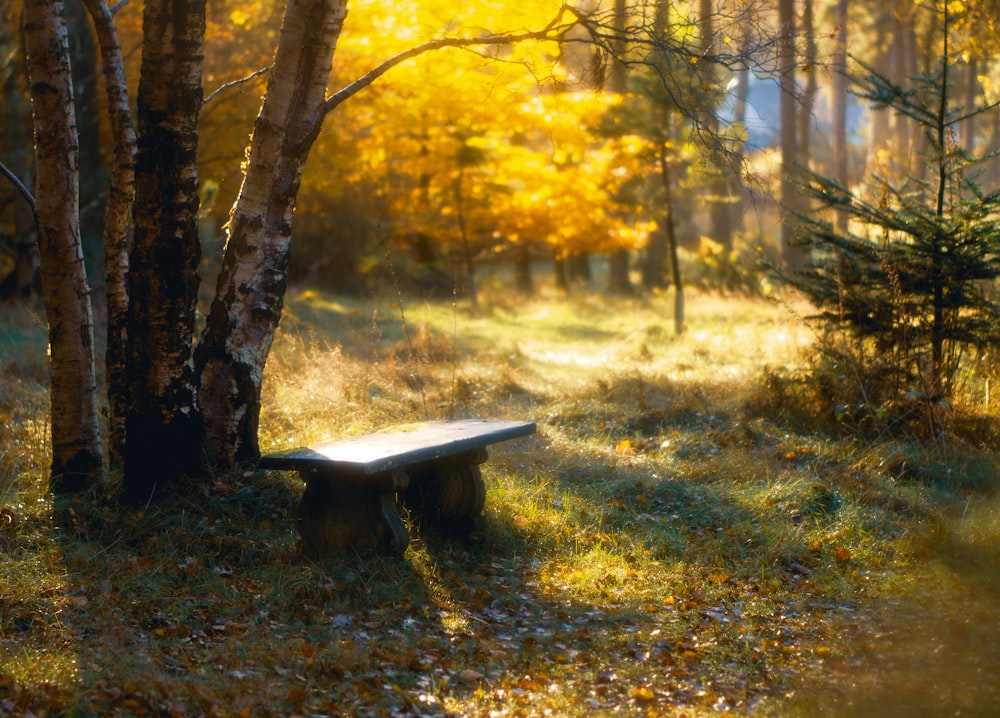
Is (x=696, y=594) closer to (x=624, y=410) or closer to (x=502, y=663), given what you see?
(x=502, y=663)

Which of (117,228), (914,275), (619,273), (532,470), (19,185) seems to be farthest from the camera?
(619,273)

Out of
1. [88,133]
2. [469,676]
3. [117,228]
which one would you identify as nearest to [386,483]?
[469,676]

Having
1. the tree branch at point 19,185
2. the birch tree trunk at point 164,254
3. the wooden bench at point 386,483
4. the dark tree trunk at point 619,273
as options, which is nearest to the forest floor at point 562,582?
the wooden bench at point 386,483

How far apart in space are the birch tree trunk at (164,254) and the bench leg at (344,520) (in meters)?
0.81

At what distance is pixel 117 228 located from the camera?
6.25 metres

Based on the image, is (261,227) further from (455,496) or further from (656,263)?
(656,263)

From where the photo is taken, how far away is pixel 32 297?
556 inches

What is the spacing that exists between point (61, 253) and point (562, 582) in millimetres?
3315

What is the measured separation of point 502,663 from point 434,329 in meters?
11.3

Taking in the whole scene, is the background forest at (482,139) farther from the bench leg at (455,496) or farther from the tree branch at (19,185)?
the tree branch at (19,185)

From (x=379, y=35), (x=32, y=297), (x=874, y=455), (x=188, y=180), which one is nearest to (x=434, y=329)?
(x=379, y=35)

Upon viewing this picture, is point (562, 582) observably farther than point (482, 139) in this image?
No

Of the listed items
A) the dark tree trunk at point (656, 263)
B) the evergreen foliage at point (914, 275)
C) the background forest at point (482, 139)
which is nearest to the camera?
the background forest at point (482, 139)

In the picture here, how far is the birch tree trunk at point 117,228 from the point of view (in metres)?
5.95
